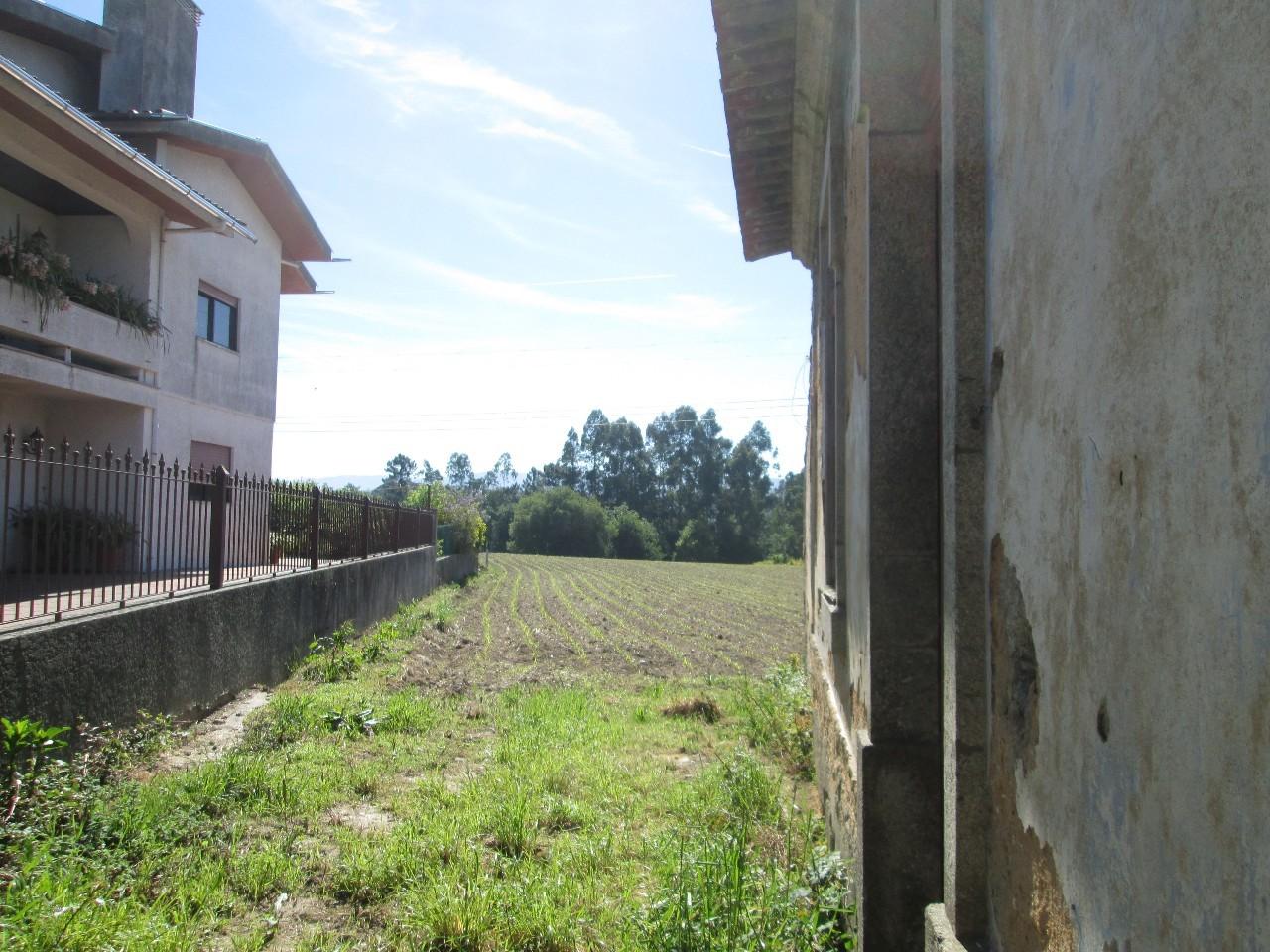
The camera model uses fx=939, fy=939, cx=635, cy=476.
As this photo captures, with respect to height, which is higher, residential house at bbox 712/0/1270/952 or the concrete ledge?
residential house at bbox 712/0/1270/952

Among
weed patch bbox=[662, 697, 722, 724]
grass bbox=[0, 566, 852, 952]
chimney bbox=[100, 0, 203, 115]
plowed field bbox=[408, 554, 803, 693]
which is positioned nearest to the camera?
grass bbox=[0, 566, 852, 952]

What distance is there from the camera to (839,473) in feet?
17.3

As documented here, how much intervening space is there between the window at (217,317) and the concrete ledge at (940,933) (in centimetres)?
1562

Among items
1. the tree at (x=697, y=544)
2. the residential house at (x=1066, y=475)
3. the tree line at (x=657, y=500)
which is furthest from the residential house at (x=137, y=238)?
the tree at (x=697, y=544)

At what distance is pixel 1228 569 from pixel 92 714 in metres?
6.93

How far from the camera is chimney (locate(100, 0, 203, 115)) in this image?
15945 millimetres

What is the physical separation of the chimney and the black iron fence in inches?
262

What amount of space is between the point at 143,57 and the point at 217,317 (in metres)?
4.62

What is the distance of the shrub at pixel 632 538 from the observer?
3216 inches

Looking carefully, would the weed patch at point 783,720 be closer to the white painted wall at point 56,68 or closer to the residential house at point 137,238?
the residential house at point 137,238

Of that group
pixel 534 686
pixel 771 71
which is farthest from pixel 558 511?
pixel 771 71

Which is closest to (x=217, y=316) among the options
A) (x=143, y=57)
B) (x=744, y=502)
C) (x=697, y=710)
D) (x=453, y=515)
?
(x=143, y=57)

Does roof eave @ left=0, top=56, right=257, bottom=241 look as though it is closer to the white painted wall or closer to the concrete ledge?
the white painted wall

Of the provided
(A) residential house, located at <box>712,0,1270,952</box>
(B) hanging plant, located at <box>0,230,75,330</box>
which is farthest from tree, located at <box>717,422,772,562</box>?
(A) residential house, located at <box>712,0,1270,952</box>
